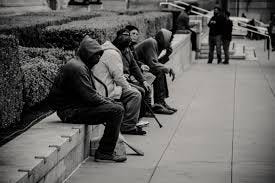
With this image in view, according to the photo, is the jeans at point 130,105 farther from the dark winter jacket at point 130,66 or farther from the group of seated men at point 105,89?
the dark winter jacket at point 130,66

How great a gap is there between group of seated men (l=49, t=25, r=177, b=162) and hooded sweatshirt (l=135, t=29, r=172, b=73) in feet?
1.31

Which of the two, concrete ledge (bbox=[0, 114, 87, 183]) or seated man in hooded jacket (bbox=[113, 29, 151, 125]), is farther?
seated man in hooded jacket (bbox=[113, 29, 151, 125])

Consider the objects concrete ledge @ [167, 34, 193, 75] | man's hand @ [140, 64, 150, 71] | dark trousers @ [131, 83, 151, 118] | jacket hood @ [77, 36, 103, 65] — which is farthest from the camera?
concrete ledge @ [167, 34, 193, 75]

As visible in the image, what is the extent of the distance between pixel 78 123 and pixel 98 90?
0.66 meters

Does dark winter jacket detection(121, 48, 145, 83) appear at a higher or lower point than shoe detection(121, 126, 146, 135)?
higher

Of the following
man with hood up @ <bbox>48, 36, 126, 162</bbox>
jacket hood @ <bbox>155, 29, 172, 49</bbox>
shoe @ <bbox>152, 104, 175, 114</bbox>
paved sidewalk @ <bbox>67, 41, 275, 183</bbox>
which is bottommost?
paved sidewalk @ <bbox>67, 41, 275, 183</bbox>

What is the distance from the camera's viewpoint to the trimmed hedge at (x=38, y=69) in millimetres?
9278

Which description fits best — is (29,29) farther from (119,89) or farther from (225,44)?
(225,44)

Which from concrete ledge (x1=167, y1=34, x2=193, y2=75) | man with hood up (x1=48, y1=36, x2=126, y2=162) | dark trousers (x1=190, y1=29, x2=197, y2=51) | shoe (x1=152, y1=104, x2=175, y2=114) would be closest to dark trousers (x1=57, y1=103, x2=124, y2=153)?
man with hood up (x1=48, y1=36, x2=126, y2=162)

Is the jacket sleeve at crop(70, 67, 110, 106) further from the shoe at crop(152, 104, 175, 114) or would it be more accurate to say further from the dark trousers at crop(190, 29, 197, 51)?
the dark trousers at crop(190, 29, 197, 51)

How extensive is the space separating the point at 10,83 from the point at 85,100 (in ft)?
3.11

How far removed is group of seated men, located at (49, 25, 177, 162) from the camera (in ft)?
27.6

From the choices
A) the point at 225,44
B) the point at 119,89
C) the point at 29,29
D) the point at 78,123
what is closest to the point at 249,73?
the point at 225,44

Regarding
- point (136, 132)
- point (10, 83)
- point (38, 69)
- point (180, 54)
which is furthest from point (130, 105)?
point (180, 54)
